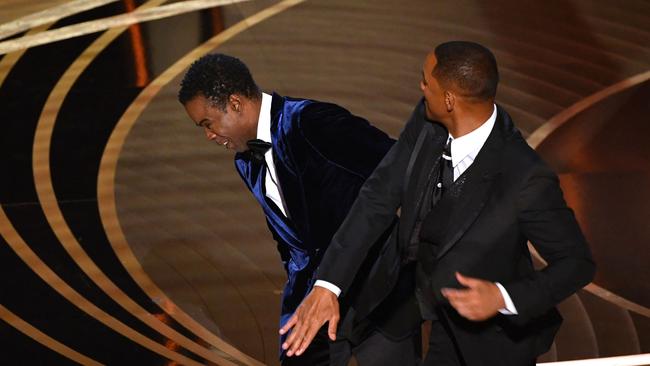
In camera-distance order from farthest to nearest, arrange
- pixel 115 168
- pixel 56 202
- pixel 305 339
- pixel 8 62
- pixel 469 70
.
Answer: pixel 8 62, pixel 115 168, pixel 56 202, pixel 305 339, pixel 469 70

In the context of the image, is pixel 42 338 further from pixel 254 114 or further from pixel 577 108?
pixel 577 108

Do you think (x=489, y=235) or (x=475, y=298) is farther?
(x=489, y=235)

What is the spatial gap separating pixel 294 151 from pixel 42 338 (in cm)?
184

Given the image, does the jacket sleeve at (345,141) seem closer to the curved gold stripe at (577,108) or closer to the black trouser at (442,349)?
the black trouser at (442,349)

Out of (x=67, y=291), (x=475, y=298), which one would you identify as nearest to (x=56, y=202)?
(x=67, y=291)

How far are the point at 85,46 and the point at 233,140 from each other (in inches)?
175

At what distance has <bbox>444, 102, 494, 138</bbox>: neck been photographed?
2807 mm

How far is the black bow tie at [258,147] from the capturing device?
129 inches

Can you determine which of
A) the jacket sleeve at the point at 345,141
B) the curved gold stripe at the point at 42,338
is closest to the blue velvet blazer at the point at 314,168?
the jacket sleeve at the point at 345,141

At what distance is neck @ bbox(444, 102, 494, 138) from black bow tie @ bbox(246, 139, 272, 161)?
0.63 m

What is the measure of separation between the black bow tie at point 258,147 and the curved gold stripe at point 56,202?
4.29 ft

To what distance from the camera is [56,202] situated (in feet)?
18.9

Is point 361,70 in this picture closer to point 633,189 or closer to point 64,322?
point 633,189

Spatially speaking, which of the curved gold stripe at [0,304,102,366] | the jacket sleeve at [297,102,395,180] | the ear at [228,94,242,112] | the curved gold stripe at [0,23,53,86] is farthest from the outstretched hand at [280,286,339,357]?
the curved gold stripe at [0,23,53,86]
